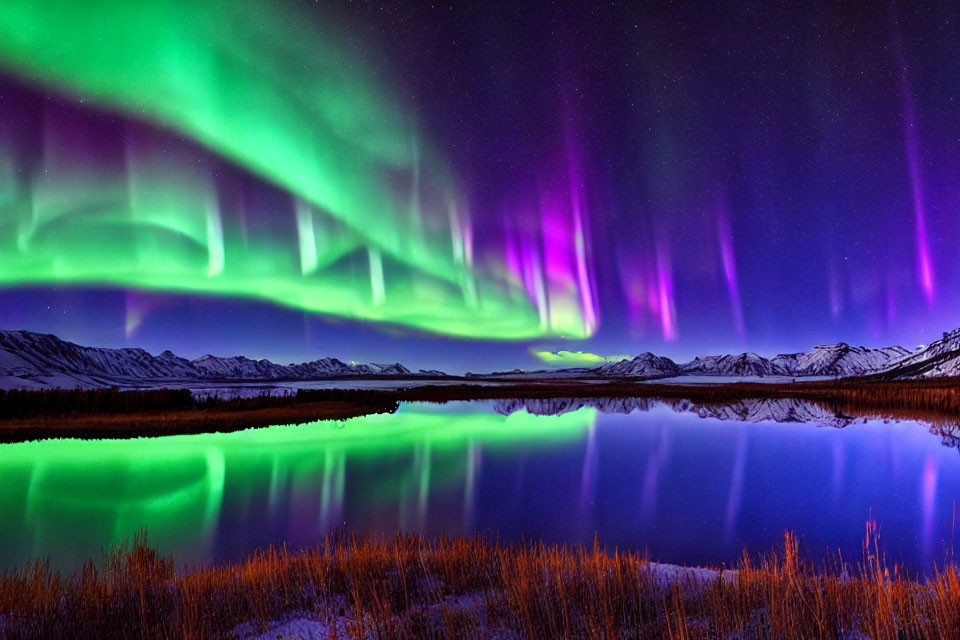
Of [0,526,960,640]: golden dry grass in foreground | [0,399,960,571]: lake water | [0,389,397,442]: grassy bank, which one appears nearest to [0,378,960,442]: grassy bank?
[0,389,397,442]: grassy bank

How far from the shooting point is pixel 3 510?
15.9 m

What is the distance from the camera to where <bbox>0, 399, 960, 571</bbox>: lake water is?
46.8 feet

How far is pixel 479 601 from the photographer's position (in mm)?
8227

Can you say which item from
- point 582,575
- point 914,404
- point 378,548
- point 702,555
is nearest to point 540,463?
point 702,555

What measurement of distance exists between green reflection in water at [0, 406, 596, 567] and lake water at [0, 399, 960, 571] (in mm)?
87

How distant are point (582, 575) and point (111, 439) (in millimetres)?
31044

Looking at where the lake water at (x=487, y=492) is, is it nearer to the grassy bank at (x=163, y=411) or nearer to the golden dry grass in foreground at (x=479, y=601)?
the golden dry grass in foreground at (x=479, y=601)

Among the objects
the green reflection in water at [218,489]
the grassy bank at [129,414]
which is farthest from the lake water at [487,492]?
the grassy bank at [129,414]

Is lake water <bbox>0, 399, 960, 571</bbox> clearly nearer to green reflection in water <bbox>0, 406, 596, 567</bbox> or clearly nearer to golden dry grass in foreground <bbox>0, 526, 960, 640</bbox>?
green reflection in water <bbox>0, 406, 596, 567</bbox>

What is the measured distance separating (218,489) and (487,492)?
9978 mm

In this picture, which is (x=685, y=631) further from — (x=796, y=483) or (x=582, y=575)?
(x=796, y=483)

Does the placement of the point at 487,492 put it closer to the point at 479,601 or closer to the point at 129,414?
the point at 479,601

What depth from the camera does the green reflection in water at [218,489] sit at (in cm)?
1436

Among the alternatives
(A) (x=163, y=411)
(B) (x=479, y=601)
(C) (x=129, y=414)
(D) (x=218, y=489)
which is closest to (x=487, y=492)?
(D) (x=218, y=489)
